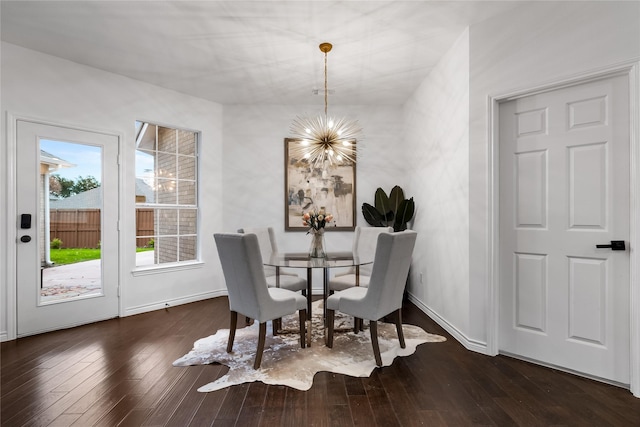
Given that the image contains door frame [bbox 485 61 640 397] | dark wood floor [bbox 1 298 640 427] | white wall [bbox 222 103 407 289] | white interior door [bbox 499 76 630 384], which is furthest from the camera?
white wall [bbox 222 103 407 289]

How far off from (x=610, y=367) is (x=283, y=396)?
7.24 ft

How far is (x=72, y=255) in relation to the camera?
345cm

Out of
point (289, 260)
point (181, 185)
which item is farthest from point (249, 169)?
→ point (289, 260)

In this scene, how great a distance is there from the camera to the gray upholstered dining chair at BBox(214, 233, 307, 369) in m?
2.37

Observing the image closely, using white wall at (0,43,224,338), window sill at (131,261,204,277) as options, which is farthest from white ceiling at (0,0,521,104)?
window sill at (131,261,204,277)

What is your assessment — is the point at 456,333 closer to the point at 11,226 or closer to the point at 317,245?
the point at 317,245

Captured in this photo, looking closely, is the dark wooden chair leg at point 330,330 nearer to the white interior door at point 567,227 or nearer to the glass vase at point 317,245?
the glass vase at point 317,245

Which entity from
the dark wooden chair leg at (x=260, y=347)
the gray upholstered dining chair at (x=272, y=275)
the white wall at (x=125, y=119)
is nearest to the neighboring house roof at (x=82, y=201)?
→ the white wall at (x=125, y=119)

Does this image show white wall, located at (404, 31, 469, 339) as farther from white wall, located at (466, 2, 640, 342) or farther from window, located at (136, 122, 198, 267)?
window, located at (136, 122, 198, 267)

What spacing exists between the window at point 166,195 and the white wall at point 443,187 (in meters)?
3.01

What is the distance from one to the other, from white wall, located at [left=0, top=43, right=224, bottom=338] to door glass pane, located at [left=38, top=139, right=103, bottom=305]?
0.24 m

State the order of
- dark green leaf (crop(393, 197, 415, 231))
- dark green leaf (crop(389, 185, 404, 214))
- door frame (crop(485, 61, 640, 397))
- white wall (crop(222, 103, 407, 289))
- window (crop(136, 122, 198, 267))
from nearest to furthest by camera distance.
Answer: door frame (crop(485, 61, 640, 397))
window (crop(136, 122, 198, 267))
dark green leaf (crop(393, 197, 415, 231))
dark green leaf (crop(389, 185, 404, 214))
white wall (crop(222, 103, 407, 289))

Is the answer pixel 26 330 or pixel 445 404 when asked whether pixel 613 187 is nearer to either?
pixel 445 404

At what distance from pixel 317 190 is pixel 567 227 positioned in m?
Answer: 3.07
